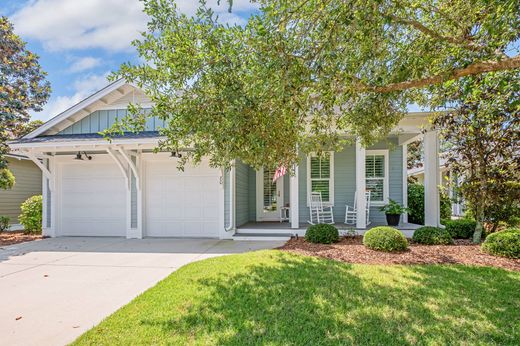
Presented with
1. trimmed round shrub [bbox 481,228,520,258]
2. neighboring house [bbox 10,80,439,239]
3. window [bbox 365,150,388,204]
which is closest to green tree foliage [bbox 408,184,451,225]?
neighboring house [bbox 10,80,439,239]

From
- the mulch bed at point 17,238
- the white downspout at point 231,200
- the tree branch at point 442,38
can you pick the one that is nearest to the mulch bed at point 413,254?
the white downspout at point 231,200

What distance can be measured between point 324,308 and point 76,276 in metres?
4.15

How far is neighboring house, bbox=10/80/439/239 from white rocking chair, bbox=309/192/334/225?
A: 1.01 ft

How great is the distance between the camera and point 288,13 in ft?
11.2

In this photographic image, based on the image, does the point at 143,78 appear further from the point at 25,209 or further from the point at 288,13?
the point at 25,209

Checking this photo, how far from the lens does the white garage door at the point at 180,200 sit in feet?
29.1

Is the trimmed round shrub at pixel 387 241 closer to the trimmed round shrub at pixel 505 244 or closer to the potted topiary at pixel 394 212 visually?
the trimmed round shrub at pixel 505 244

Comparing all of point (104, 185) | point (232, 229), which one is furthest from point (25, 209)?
point (232, 229)

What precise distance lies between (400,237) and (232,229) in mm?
4446

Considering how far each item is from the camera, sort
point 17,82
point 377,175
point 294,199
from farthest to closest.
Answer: point 17,82
point 377,175
point 294,199

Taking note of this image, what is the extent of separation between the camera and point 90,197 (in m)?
9.33

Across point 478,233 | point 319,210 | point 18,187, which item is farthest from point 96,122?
point 478,233

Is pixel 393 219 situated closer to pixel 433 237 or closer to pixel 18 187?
pixel 433 237

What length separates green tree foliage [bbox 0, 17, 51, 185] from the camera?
12.6m
